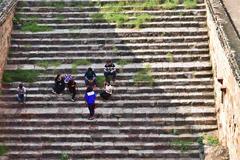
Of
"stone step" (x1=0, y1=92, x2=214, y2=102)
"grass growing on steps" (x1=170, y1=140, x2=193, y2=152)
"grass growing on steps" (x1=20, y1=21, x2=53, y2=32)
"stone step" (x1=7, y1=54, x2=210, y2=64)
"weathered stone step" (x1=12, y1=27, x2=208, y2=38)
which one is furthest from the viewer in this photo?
"grass growing on steps" (x1=20, y1=21, x2=53, y2=32)

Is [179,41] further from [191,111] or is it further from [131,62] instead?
[191,111]

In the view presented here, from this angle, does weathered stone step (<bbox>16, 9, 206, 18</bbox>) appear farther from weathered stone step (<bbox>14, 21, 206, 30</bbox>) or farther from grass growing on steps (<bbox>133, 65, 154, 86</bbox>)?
grass growing on steps (<bbox>133, 65, 154, 86</bbox>)

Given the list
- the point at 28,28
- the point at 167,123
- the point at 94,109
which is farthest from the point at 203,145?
the point at 28,28

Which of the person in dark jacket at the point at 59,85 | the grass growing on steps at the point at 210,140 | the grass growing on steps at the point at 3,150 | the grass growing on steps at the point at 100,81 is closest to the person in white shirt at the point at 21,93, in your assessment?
the person in dark jacket at the point at 59,85

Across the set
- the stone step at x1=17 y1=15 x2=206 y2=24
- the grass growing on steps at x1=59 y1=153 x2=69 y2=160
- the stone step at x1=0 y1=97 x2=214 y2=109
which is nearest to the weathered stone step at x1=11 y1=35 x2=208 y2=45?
the stone step at x1=17 y1=15 x2=206 y2=24

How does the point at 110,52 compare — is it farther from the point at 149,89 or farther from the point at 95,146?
the point at 95,146

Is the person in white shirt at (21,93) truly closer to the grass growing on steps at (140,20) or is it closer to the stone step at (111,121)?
the stone step at (111,121)

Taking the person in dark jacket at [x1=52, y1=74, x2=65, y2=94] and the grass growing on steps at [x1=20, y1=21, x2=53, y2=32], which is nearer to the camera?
the person in dark jacket at [x1=52, y1=74, x2=65, y2=94]

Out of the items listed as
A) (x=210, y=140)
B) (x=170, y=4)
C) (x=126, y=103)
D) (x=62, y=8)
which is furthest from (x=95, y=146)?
(x=170, y=4)
